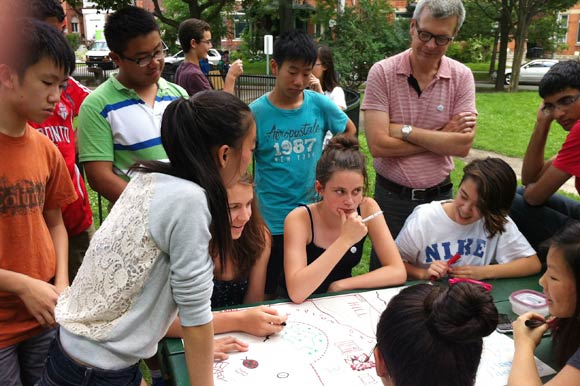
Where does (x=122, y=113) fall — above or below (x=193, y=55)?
below

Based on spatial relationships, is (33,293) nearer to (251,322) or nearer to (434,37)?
(251,322)

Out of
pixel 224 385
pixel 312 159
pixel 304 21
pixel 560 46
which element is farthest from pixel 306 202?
pixel 560 46

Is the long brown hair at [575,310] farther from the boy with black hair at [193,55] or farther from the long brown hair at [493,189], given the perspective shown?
the boy with black hair at [193,55]

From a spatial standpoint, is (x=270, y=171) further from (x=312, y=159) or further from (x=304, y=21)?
(x=304, y=21)

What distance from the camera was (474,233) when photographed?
2588 mm

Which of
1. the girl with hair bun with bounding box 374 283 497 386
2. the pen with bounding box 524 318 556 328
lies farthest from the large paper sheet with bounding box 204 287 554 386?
the girl with hair bun with bounding box 374 283 497 386

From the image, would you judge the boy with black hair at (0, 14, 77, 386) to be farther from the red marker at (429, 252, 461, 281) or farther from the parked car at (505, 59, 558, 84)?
the parked car at (505, 59, 558, 84)

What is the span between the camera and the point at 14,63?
1.78 metres

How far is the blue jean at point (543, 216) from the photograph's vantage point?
2870 mm

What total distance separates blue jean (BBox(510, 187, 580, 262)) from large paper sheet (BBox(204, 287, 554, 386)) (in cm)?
127

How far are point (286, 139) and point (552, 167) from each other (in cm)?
144

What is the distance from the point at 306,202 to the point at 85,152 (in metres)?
1.17

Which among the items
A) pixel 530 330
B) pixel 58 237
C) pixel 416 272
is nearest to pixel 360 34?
pixel 416 272

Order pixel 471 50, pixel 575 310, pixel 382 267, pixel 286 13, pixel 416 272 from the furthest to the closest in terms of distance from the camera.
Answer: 1. pixel 471 50
2. pixel 286 13
3. pixel 416 272
4. pixel 382 267
5. pixel 575 310
